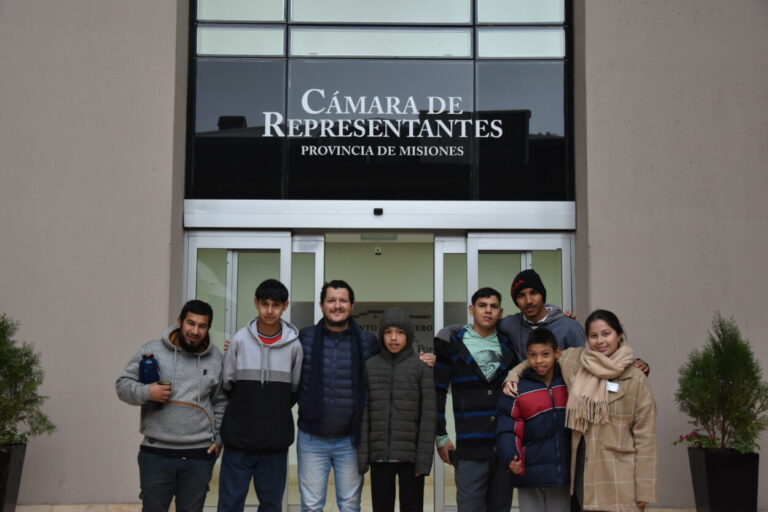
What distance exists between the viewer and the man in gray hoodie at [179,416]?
5.20m

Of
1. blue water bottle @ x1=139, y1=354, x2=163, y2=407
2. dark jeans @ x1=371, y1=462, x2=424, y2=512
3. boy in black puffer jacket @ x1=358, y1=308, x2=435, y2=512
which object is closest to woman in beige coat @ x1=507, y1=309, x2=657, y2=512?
boy in black puffer jacket @ x1=358, y1=308, x2=435, y2=512

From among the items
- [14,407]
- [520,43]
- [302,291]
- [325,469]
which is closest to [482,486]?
[325,469]

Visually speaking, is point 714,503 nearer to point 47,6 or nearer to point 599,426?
point 599,426

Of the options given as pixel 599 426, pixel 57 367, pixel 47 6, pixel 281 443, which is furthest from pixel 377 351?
pixel 47 6

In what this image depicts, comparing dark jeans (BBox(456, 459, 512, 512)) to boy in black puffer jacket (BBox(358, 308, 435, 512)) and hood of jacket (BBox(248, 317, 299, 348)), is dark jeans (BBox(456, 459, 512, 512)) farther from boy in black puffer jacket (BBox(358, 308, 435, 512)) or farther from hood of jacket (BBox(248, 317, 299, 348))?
hood of jacket (BBox(248, 317, 299, 348))

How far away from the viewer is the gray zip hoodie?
5195 mm

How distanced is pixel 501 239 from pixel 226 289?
102 inches

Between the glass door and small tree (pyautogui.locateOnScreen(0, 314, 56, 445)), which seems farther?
the glass door

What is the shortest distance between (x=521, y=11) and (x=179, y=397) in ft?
16.6

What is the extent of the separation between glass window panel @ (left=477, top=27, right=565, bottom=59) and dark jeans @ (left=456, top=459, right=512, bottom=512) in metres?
4.23

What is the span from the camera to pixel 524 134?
8109 millimetres

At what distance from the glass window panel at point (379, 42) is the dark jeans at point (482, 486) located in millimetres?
4229

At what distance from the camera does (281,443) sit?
17.5 ft

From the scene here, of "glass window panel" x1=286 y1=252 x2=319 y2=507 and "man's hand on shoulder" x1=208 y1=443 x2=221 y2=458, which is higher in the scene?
"glass window panel" x1=286 y1=252 x2=319 y2=507
